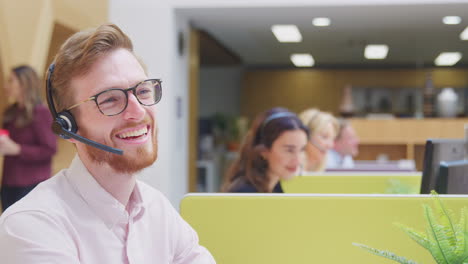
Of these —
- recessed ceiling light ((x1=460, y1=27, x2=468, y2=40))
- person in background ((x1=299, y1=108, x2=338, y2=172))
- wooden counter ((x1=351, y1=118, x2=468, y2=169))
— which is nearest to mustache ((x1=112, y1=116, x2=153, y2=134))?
person in background ((x1=299, y1=108, x2=338, y2=172))

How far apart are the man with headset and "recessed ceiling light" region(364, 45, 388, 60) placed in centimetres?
935

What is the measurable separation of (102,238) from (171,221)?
24 centimetres

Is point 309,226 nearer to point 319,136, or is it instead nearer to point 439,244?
point 439,244

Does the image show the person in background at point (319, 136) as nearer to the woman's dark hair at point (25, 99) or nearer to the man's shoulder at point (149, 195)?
the woman's dark hair at point (25, 99)

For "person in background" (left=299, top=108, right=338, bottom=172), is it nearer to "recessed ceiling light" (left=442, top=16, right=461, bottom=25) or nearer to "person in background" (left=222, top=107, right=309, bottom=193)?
"person in background" (left=222, top=107, right=309, bottom=193)

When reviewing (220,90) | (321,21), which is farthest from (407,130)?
(220,90)

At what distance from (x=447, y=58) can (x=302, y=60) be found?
2.60m

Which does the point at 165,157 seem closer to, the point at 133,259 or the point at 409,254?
the point at 409,254

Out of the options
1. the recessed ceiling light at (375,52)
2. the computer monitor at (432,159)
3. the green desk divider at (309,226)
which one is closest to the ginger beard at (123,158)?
the green desk divider at (309,226)

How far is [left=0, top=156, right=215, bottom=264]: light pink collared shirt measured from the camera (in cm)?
121

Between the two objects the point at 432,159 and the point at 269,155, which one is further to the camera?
the point at 269,155

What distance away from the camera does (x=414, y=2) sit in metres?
6.46

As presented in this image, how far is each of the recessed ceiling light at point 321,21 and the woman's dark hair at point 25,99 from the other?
3964 mm

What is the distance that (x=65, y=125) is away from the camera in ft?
4.48
